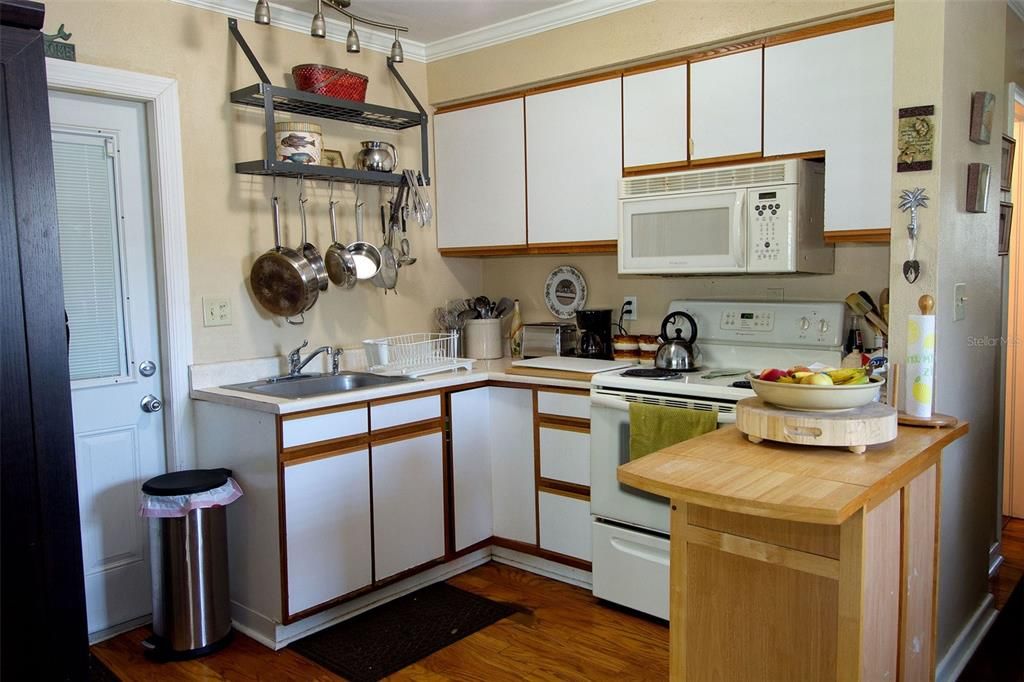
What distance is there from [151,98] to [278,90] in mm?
446

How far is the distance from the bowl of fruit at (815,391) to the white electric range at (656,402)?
0.76m

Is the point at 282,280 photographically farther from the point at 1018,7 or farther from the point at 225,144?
the point at 1018,7

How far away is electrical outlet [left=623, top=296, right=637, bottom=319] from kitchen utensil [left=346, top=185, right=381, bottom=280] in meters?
1.13

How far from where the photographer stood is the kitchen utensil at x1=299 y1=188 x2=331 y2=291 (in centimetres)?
322

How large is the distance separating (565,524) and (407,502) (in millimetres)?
644

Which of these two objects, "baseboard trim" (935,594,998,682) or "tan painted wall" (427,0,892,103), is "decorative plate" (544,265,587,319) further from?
"baseboard trim" (935,594,998,682)

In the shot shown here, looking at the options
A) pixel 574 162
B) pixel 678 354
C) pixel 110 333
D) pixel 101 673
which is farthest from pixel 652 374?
pixel 101 673

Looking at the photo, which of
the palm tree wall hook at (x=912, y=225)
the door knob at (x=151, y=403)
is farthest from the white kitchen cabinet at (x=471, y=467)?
the palm tree wall hook at (x=912, y=225)

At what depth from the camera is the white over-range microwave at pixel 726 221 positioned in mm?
2762

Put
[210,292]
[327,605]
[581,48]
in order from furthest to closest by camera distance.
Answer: [581,48] < [210,292] < [327,605]

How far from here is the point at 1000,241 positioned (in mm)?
3168

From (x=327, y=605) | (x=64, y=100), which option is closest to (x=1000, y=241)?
(x=327, y=605)

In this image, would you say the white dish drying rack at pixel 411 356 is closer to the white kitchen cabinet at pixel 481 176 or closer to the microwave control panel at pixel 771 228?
the white kitchen cabinet at pixel 481 176

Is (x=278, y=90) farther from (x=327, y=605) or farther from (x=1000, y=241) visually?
(x=1000, y=241)
